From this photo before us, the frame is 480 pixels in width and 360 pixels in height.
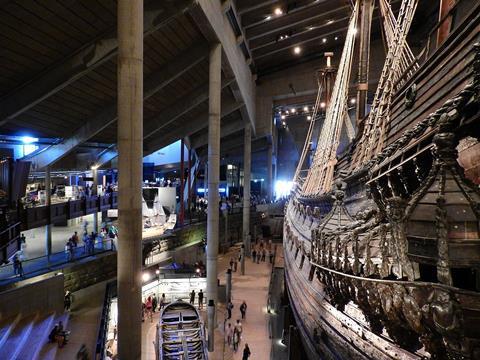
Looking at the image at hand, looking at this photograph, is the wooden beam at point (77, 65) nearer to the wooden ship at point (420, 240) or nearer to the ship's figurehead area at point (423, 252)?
the wooden ship at point (420, 240)

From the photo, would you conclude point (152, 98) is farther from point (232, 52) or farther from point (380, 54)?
point (380, 54)

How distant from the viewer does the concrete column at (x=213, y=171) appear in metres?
11.5

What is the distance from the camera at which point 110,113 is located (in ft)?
42.2

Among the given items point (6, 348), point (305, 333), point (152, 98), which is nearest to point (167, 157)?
point (152, 98)

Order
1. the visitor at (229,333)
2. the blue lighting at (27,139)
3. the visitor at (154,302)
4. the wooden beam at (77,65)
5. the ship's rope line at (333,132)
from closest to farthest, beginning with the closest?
the wooden beam at (77,65) < the ship's rope line at (333,132) < the visitor at (229,333) < the visitor at (154,302) < the blue lighting at (27,139)

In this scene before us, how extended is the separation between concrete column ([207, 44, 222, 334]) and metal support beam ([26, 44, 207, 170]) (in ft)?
2.67

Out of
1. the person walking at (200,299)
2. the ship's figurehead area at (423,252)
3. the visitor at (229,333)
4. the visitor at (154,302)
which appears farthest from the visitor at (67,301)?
the ship's figurehead area at (423,252)

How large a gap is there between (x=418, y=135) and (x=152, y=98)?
13.2 meters

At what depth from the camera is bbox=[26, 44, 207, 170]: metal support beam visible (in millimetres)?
12047

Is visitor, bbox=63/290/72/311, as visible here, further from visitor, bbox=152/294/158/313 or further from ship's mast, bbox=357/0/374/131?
ship's mast, bbox=357/0/374/131

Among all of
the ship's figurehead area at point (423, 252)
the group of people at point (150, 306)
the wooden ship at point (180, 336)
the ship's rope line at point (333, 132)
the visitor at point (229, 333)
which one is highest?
the ship's rope line at point (333, 132)

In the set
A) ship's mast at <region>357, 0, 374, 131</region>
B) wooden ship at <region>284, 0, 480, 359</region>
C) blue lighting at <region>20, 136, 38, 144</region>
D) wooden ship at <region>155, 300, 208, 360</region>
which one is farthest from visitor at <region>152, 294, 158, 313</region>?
ship's mast at <region>357, 0, 374, 131</region>

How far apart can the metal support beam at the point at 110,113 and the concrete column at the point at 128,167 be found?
6.58m

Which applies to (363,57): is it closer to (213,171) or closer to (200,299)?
(213,171)
